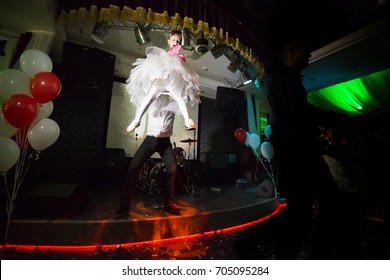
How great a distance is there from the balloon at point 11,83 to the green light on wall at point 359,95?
7391 millimetres

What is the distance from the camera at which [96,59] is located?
12.7 ft

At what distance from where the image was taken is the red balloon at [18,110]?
167 centimetres

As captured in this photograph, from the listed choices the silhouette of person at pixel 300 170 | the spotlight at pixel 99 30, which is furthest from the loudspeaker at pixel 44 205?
the spotlight at pixel 99 30

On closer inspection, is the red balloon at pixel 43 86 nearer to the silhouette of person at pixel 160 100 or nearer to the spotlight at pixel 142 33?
the silhouette of person at pixel 160 100

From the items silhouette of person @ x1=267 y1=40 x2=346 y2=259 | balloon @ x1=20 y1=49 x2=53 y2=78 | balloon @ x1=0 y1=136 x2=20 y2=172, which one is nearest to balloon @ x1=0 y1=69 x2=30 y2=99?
balloon @ x1=20 y1=49 x2=53 y2=78

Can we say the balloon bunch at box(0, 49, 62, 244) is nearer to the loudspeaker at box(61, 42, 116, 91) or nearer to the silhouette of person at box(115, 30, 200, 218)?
the silhouette of person at box(115, 30, 200, 218)

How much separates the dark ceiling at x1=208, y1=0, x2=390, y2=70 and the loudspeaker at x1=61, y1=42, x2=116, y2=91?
2.69 m

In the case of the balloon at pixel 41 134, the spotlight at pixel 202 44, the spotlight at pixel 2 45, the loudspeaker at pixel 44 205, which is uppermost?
the spotlight at pixel 202 44

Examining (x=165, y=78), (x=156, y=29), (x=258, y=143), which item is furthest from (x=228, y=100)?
(x=165, y=78)

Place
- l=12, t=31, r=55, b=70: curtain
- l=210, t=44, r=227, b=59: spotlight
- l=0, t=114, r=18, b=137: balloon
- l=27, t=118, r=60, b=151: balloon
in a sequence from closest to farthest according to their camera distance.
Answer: l=0, t=114, r=18, b=137: balloon
l=27, t=118, r=60, b=151: balloon
l=12, t=31, r=55, b=70: curtain
l=210, t=44, r=227, b=59: spotlight

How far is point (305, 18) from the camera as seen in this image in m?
4.17

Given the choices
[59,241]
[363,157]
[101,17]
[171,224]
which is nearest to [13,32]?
[101,17]

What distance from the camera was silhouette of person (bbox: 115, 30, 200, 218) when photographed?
198cm
